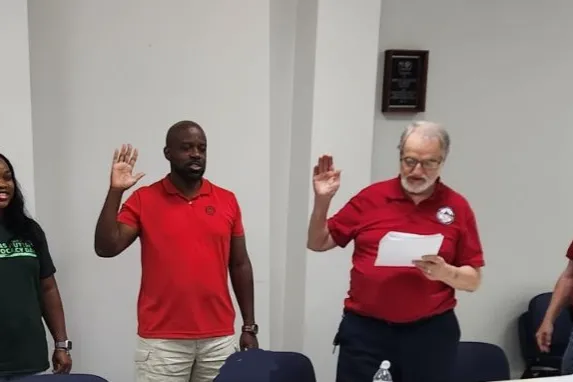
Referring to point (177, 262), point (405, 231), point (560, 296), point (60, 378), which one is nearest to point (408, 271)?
point (405, 231)

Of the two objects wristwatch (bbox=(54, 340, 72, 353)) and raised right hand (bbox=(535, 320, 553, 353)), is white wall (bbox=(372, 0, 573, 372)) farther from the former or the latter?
wristwatch (bbox=(54, 340, 72, 353))

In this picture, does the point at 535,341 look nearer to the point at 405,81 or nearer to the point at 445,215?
the point at 405,81

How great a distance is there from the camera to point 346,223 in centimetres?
209

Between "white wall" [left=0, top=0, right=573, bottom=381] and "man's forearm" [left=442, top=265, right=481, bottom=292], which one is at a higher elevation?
"white wall" [left=0, top=0, right=573, bottom=381]

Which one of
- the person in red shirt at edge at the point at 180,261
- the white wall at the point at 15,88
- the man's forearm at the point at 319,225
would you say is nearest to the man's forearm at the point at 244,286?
the person in red shirt at edge at the point at 180,261

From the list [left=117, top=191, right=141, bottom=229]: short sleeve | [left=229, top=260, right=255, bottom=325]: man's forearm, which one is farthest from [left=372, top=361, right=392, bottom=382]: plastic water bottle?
[left=117, top=191, right=141, bottom=229]: short sleeve

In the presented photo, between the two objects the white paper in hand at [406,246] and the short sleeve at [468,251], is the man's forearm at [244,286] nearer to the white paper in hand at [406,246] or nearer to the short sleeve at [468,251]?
the white paper in hand at [406,246]

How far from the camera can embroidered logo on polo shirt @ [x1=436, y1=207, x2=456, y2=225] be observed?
198cm

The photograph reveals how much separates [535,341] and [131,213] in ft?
7.51

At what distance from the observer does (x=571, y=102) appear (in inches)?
137

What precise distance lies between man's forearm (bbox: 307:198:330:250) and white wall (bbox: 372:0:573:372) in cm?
126

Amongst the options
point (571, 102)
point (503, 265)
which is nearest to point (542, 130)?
point (571, 102)

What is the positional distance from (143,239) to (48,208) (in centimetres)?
80

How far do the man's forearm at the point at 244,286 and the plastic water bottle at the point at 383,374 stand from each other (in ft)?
2.16
